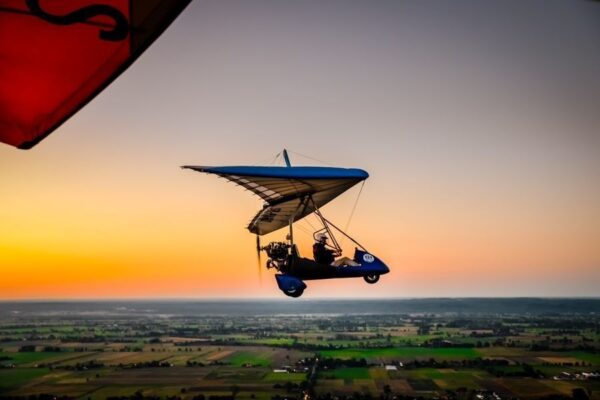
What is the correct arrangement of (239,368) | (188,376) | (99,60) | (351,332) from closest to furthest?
(99,60)
(188,376)
(239,368)
(351,332)

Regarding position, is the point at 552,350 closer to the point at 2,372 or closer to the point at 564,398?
the point at 564,398

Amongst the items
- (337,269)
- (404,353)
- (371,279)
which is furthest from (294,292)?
(404,353)

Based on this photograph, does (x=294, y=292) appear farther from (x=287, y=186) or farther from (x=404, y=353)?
(x=404, y=353)

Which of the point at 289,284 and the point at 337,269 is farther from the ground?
the point at 337,269

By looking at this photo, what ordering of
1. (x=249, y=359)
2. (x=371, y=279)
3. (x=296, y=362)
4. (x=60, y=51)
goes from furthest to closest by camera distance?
1. (x=249, y=359)
2. (x=296, y=362)
3. (x=371, y=279)
4. (x=60, y=51)

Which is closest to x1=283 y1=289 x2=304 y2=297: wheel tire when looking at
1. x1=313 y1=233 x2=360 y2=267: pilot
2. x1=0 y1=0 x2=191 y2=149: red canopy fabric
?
x1=313 y1=233 x2=360 y2=267: pilot

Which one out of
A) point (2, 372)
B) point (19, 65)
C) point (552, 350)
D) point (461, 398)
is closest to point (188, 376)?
point (2, 372)

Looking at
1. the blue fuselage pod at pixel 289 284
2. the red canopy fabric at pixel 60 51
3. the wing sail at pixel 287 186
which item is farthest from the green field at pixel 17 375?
the red canopy fabric at pixel 60 51

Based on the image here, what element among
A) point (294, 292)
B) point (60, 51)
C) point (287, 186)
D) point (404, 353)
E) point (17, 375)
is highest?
point (287, 186)
